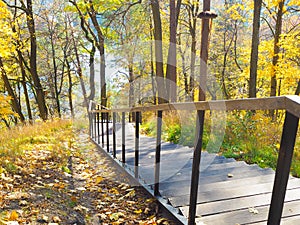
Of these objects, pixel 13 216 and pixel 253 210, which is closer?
pixel 13 216

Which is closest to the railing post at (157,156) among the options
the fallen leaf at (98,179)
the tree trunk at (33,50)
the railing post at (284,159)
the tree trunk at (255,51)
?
the fallen leaf at (98,179)

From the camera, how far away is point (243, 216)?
1979mm

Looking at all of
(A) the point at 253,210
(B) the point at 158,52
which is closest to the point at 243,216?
(A) the point at 253,210

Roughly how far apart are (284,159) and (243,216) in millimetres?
1064

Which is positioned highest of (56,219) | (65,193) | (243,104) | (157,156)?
(243,104)

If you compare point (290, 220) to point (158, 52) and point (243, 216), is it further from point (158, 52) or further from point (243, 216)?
point (158, 52)

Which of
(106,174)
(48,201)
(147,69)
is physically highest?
(147,69)

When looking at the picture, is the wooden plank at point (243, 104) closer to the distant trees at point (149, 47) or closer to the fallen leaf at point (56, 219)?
the fallen leaf at point (56, 219)

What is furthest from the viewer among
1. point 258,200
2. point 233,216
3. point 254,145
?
point 254,145

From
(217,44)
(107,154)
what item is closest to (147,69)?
(217,44)

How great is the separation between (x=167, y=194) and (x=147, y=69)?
15.6 metres

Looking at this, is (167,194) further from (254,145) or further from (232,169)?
(254,145)

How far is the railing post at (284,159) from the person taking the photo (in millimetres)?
1098

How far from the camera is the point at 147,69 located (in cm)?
1758
